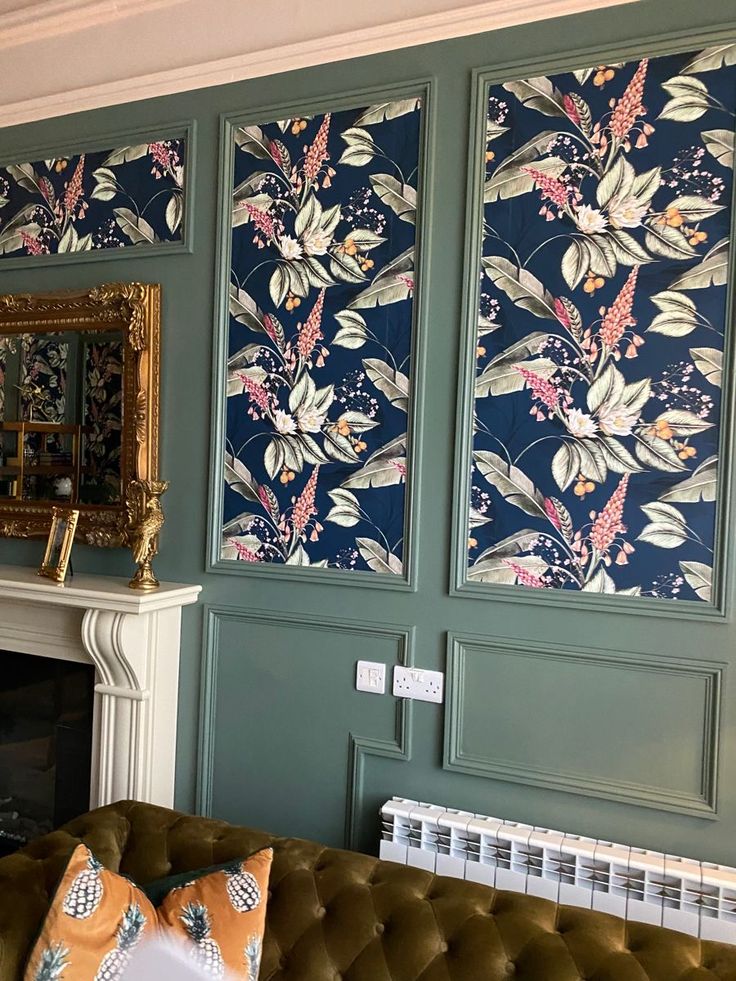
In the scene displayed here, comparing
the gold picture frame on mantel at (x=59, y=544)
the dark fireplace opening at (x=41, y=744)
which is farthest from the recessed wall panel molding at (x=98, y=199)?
the dark fireplace opening at (x=41, y=744)

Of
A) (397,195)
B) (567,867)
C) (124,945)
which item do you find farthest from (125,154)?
(567,867)

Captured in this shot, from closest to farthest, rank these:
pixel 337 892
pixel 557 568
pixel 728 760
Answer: pixel 337 892 → pixel 728 760 → pixel 557 568

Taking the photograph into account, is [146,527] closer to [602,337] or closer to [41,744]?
[41,744]

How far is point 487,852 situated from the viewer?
212 cm

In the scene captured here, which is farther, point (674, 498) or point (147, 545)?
point (147, 545)

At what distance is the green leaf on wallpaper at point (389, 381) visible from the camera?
2373mm

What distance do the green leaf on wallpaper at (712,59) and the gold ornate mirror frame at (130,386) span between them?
5.61 ft

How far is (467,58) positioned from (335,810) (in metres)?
2.24

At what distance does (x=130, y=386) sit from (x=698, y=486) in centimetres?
180

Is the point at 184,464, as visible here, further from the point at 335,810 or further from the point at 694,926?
the point at 694,926

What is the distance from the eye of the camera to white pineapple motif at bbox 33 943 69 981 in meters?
1.47

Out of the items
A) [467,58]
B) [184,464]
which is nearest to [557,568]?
[184,464]

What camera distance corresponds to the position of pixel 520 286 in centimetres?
224

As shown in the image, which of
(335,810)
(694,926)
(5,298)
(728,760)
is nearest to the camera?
(694,926)
